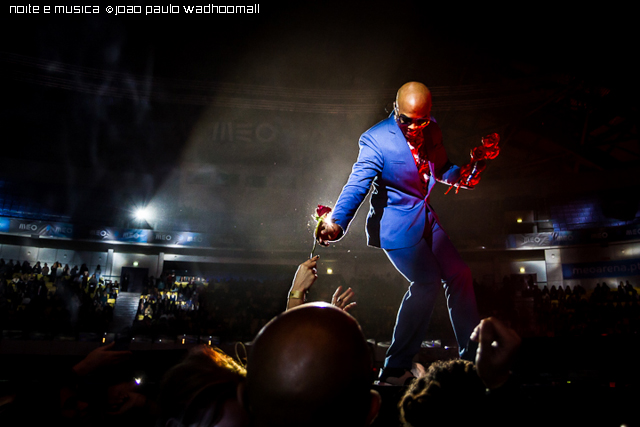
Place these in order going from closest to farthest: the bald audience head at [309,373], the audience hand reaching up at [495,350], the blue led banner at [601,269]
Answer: the bald audience head at [309,373] → the audience hand reaching up at [495,350] → the blue led banner at [601,269]

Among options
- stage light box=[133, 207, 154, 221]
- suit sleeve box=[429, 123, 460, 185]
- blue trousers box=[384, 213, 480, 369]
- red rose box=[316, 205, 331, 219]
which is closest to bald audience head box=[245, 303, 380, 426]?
red rose box=[316, 205, 331, 219]

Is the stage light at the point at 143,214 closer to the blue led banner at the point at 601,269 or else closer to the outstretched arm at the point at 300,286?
the outstretched arm at the point at 300,286

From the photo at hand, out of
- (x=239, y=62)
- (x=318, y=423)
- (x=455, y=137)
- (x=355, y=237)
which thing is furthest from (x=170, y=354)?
(x=355, y=237)

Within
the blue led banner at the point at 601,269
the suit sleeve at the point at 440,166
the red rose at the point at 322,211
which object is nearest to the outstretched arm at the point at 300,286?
the red rose at the point at 322,211

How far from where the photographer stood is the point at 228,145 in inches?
729

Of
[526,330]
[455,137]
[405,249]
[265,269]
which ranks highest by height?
[455,137]

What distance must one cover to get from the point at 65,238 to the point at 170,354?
Answer: 747 inches

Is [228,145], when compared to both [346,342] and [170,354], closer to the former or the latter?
[170,354]

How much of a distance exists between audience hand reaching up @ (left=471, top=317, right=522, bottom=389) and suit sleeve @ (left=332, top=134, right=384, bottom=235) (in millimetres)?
1171

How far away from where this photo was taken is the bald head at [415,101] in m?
2.31

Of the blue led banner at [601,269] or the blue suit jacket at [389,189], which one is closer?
the blue suit jacket at [389,189]

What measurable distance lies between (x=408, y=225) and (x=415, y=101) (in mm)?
756

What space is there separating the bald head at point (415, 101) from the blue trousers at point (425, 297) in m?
0.70

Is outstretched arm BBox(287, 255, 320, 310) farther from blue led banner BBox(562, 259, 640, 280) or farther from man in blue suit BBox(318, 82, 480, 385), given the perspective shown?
blue led banner BBox(562, 259, 640, 280)
